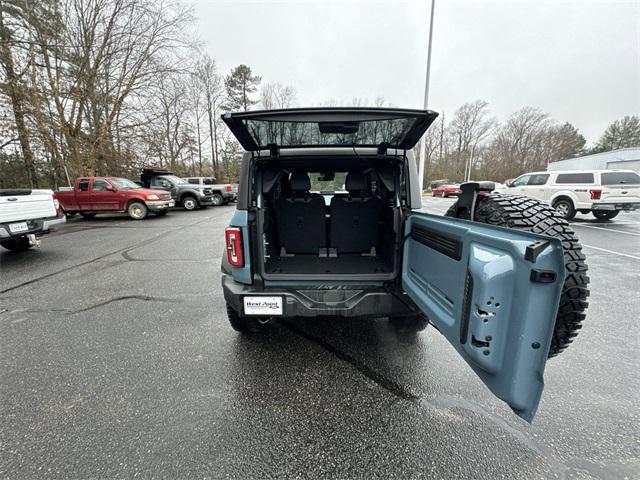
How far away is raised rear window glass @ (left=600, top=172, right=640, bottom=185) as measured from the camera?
924cm

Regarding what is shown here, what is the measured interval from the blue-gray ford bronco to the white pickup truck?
5.00 m

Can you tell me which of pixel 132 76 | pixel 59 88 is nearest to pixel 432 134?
pixel 132 76

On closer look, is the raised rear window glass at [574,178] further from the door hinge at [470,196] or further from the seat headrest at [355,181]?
the door hinge at [470,196]

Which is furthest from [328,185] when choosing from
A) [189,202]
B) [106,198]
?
[189,202]

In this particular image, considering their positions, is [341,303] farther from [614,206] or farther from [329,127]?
[614,206]

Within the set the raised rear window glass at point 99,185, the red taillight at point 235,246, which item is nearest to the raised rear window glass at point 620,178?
the red taillight at point 235,246

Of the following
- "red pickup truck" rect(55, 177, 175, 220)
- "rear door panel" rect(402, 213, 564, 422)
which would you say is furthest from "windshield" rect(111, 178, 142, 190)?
"rear door panel" rect(402, 213, 564, 422)

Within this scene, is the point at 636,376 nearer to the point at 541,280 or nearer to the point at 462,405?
the point at 462,405

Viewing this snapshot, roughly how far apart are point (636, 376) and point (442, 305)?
201cm

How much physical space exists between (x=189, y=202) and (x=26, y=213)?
9.64 metres

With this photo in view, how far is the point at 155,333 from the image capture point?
2.69 meters

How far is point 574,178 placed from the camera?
10.1 meters

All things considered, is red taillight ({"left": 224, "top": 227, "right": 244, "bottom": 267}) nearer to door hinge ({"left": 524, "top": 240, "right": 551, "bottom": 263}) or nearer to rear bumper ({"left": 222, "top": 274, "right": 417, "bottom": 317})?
rear bumper ({"left": 222, "top": 274, "right": 417, "bottom": 317})

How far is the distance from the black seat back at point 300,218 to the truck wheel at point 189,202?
12853 mm
